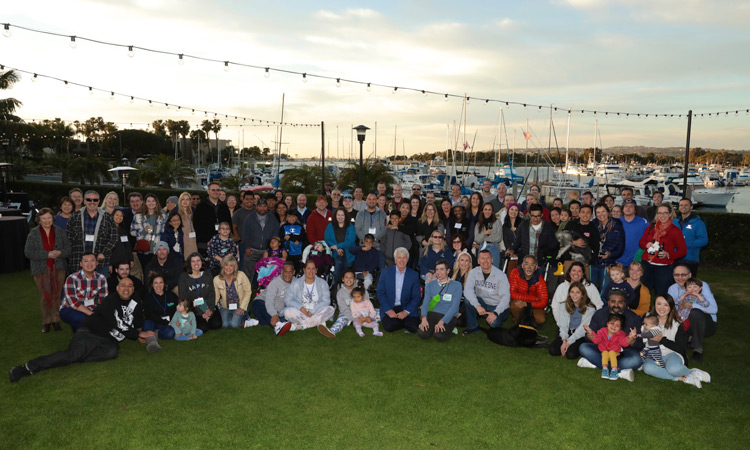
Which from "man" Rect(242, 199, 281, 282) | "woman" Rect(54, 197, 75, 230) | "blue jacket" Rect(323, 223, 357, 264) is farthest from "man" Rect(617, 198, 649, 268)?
"woman" Rect(54, 197, 75, 230)

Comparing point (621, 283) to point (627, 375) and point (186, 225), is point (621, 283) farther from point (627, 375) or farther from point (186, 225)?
point (186, 225)

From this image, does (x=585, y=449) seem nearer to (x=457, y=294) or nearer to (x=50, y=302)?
(x=457, y=294)

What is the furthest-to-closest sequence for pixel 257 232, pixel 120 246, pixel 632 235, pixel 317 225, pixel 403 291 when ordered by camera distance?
pixel 317 225, pixel 257 232, pixel 632 235, pixel 120 246, pixel 403 291

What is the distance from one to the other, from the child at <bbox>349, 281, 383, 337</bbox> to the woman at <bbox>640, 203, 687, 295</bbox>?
12.5 feet

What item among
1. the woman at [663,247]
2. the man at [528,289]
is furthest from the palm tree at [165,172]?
the woman at [663,247]

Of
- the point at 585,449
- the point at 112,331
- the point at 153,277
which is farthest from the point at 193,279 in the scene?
the point at 585,449

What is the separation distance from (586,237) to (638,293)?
3.78ft

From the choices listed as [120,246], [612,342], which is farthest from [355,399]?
[120,246]

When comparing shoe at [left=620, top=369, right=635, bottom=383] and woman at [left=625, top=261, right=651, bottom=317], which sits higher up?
woman at [left=625, top=261, right=651, bottom=317]

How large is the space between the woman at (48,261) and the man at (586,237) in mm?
6872

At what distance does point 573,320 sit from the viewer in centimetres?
591

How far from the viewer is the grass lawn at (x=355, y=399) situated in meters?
→ 3.96

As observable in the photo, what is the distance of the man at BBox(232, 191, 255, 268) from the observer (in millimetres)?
7855

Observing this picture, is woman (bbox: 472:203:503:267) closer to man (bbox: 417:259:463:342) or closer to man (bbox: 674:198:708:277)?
man (bbox: 417:259:463:342)
